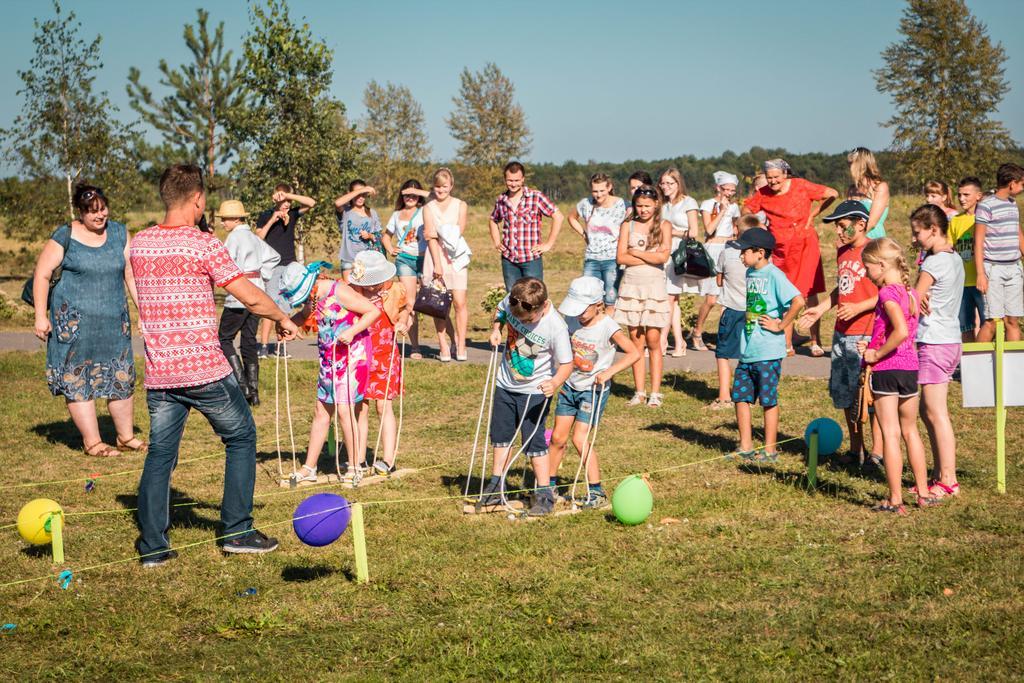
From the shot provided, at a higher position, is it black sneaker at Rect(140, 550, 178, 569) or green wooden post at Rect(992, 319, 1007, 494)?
green wooden post at Rect(992, 319, 1007, 494)

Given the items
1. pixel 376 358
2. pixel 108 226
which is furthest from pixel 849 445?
pixel 108 226

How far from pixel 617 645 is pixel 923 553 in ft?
7.13

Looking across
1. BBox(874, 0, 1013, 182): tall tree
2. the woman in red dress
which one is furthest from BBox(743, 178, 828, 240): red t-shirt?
BBox(874, 0, 1013, 182): tall tree

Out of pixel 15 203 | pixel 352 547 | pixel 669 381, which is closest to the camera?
pixel 352 547

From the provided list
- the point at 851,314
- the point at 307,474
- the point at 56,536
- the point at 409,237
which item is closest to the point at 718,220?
the point at 409,237

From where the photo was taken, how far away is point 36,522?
20.8ft

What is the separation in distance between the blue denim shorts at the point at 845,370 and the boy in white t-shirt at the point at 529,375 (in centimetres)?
241

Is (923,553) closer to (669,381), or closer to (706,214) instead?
(669,381)

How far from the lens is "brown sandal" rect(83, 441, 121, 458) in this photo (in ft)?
30.7

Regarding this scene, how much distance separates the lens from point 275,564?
6289 millimetres

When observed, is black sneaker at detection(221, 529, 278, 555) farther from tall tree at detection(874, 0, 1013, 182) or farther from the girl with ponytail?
tall tree at detection(874, 0, 1013, 182)

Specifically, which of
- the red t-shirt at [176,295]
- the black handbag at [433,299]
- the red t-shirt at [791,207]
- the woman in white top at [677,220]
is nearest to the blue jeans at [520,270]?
the black handbag at [433,299]

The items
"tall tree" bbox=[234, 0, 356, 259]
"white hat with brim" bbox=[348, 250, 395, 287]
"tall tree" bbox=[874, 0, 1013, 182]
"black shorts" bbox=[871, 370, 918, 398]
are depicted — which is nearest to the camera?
"black shorts" bbox=[871, 370, 918, 398]

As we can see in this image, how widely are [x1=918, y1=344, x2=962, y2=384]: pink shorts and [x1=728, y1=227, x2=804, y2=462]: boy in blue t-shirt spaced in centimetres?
114
